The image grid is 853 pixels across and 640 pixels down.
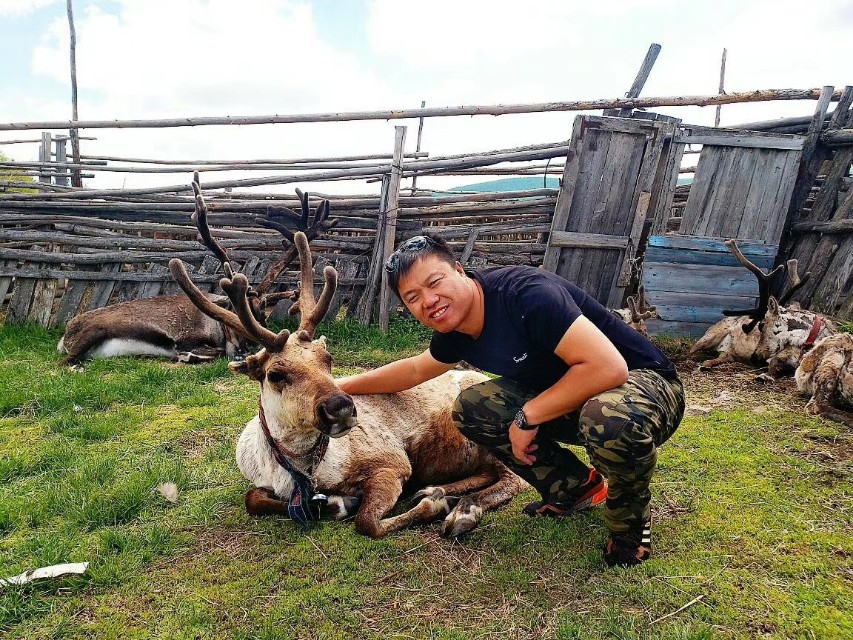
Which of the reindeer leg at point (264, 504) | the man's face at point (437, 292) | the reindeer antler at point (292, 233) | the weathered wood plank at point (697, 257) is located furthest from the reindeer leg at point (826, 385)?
the reindeer antler at point (292, 233)

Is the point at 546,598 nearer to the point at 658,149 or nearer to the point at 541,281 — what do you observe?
the point at 541,281

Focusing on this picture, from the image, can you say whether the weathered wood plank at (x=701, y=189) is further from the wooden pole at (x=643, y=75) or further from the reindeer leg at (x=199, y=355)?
the reindeer leg at (x=199, y=355)

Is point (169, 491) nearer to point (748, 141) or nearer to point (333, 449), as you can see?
point (333, 449)

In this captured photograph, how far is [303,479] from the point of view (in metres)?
3.22

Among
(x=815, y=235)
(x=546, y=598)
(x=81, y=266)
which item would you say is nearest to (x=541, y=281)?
(x=546, y=598)

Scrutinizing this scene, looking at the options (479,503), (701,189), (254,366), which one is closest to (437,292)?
(254,366)

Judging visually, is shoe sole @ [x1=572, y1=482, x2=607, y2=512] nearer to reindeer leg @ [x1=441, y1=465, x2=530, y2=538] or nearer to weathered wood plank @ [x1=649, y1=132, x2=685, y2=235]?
reindeer leg @ [x1=441, y1=465, x2=530, y2=538]

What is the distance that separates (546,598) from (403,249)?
64.3 inches

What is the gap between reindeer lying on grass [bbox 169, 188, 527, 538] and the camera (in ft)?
10.0

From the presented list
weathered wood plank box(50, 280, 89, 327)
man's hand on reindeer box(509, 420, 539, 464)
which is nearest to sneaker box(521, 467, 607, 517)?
man's hand on reindeer box(509, 420, 539, 464)

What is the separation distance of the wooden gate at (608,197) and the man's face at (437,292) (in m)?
5.43

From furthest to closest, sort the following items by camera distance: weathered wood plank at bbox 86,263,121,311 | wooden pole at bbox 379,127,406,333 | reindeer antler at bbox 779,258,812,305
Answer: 1. weathered wood plank at bbox 86,263,121,311
2. wooden pole at bbox 379,127,406,333
3. reindeer antler at bbox 779,258,812,305

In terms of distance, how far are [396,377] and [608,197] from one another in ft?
17.8

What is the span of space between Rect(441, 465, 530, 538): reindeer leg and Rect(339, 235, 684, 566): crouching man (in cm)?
30
